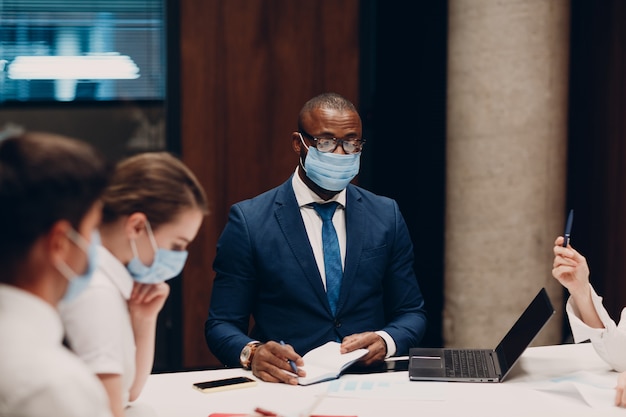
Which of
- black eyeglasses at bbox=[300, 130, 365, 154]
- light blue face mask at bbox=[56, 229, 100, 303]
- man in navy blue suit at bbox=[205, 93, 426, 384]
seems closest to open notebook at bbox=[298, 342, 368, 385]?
man in navy blue suit at bbox=[205, 93, 426, 384]

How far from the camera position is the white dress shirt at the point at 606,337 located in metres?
2.54

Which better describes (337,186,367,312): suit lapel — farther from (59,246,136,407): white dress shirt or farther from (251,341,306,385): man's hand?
(59,246,136,407): white dress shirt

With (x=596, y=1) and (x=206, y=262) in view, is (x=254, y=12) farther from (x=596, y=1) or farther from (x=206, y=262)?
(x=596, y=1)

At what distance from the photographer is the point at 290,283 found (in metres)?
2.95

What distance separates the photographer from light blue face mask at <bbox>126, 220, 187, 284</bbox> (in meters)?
1.93

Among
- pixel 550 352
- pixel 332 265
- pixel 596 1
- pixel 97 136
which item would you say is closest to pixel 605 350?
pixel 550 352

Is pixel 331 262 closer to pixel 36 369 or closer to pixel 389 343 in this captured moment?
pixel 389 343

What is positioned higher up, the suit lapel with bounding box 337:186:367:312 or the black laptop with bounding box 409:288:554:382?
the suit lapel with bounding box 337:186:367:312

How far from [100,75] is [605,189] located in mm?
2691

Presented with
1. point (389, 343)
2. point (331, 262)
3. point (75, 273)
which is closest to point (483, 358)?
point (389, 343)

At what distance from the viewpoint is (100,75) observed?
4617mm

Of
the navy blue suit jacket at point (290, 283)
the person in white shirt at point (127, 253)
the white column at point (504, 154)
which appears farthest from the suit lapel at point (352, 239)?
the white column at point (504, 154)

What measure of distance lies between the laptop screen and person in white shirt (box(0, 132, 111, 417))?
1.46m

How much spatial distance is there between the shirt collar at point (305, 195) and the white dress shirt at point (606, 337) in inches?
34.5
